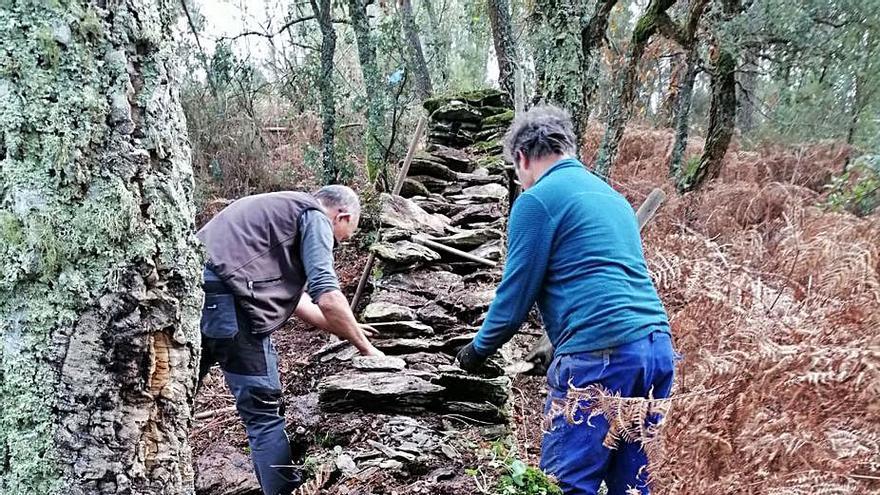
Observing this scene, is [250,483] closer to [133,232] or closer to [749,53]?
[133,232]

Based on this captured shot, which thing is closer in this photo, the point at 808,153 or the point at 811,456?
the point at 811,456

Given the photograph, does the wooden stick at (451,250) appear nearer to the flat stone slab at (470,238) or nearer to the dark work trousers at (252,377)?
the flat stone slab at (470,238)

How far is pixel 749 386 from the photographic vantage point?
2172 mm

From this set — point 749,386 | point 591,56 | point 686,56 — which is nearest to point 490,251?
point 591,56

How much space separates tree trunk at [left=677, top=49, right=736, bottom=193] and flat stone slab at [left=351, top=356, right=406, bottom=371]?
21.4 ft

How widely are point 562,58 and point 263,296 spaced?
2.90 metres

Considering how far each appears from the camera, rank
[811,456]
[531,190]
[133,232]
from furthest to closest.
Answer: [531,190], [811,456], [133,232]

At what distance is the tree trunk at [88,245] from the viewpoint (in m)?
1.21

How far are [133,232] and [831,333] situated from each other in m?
2.71

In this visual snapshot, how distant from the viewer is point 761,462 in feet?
6.61

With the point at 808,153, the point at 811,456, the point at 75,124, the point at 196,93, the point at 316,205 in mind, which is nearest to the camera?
the point at 75,124

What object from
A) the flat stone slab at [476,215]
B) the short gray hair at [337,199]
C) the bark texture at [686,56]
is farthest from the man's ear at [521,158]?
the bark texture at [686,56]

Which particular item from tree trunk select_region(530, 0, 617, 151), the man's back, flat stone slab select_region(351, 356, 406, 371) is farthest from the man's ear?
tree trunk select_region(530, 0, 617, 151)

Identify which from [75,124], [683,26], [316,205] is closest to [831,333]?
[316,205]
